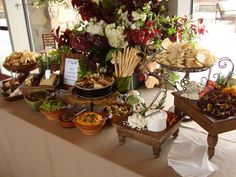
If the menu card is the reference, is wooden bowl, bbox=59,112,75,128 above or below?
below

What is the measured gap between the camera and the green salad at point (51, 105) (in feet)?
3.75

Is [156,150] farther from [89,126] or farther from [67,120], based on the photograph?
[67,120]

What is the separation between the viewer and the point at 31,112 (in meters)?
1.23

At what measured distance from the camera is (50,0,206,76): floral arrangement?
3.64 ft

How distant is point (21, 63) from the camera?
4.72 ft

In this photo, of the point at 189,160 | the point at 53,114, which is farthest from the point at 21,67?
the point at 189,160

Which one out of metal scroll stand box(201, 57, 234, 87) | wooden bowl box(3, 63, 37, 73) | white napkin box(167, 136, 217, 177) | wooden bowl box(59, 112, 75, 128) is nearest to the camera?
white napkin box(167, 136, 217, 177)

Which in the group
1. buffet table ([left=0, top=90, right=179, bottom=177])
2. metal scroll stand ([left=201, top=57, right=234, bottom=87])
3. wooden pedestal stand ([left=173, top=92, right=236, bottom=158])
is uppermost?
metal scroll stand ([left=201, top=57, right=234, bottom=87])

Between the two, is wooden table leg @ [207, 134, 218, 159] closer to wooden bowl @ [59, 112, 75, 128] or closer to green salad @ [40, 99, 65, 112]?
wooden bowl @ [59, 112, 75, 128]

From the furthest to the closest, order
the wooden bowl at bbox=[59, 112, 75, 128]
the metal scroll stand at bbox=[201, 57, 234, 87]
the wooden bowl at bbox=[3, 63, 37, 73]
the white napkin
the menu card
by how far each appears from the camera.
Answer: the wooden bowl at bbox=[3, 63, 37, 73] → the menu card → the wooden bowl at bbox=[59, 112, 75, 128] → the metal scroll stand at bbox=[201, 57, 234, 87] → the white napkin

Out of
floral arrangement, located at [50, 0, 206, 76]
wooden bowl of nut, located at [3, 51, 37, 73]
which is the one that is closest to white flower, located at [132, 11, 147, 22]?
floral arrangement, located at [50, 0, 206, 76]

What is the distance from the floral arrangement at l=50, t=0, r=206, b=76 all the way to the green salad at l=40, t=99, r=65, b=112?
23 centimetres

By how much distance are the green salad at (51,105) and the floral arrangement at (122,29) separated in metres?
0.23

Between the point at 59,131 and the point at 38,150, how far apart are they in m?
0.19
